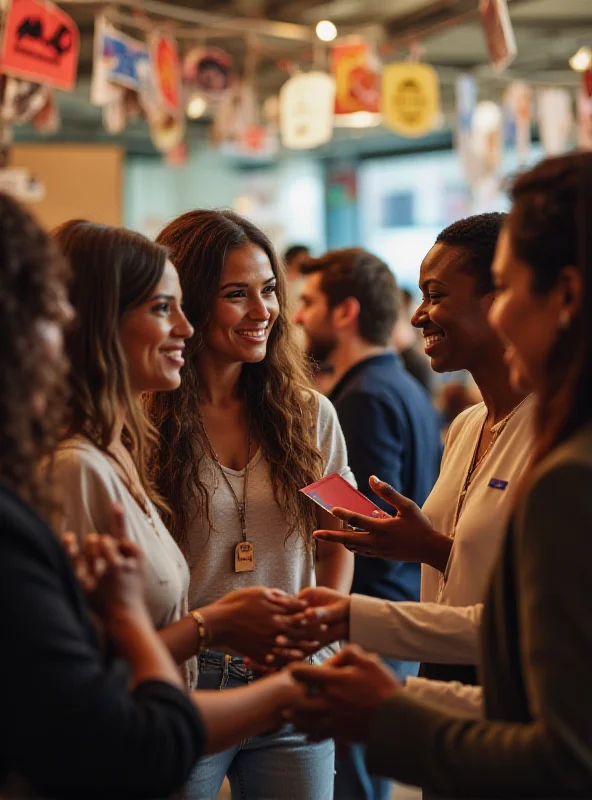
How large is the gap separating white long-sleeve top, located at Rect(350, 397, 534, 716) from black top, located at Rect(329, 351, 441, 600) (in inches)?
47.1

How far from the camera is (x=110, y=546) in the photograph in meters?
1.35

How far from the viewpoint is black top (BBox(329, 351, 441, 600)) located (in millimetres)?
3408

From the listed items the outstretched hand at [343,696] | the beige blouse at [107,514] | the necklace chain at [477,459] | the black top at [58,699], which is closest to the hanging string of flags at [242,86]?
the necklace chain at [477,459]

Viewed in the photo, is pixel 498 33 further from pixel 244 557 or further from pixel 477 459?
pixel 244 557

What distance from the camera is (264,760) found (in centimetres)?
212

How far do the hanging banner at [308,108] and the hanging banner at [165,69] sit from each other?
0.77 metres

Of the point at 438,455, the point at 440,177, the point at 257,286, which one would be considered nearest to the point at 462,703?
the point at 257,286

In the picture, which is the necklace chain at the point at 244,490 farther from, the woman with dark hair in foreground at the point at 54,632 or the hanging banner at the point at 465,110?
the hanging banner at the point at 465,110

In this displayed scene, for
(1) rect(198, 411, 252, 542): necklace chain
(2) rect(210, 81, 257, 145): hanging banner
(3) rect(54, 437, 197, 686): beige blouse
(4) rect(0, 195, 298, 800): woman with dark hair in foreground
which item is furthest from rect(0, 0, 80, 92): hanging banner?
(4) rect(0, 195, 298, 800): woman with dark hair in foreground

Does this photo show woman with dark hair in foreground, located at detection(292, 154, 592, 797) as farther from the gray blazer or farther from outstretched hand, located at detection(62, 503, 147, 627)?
outstretched hand, located at detection(62, 503, 147, 627)

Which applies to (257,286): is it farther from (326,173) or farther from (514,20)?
(326,173)

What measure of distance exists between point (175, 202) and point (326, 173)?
2.00 m

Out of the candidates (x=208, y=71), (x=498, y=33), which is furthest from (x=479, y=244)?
(x=208, y=71)

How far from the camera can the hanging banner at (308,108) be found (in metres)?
6.50
